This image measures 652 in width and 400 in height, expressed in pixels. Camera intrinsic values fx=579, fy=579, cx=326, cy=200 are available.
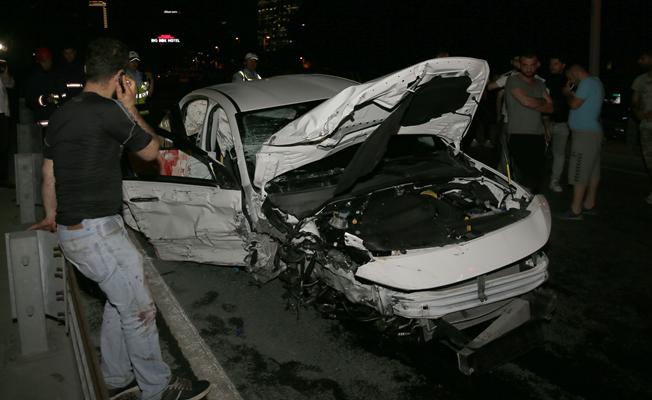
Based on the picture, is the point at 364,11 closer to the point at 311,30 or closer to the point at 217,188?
the point at 311,30

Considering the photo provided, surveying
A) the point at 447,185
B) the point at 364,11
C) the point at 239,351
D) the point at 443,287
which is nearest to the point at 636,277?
the point at 447,185

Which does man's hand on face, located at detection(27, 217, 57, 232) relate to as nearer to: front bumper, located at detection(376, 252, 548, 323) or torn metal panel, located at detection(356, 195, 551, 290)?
torn metal panel, located at detection(356, 195, 551, 290)

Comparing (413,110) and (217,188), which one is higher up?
(413,110)

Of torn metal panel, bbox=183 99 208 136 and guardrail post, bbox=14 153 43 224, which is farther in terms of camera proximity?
guardrail post, bbox=14 153 43 224

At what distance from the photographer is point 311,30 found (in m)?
40.6

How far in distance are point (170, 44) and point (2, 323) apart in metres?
69.0

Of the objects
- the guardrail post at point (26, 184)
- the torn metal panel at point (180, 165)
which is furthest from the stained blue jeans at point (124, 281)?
the guardrail post at point (26, 184)

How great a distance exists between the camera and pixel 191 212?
5.10 meters

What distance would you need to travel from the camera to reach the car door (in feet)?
16.1

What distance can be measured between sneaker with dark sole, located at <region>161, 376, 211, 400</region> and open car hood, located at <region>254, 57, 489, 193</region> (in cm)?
171

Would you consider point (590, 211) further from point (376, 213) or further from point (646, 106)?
point (376, 213)

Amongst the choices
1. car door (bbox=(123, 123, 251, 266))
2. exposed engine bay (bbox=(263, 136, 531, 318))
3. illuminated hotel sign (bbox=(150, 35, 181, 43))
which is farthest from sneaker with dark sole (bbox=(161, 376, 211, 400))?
illuminated hotel sign (bbox=(150, 35, 181, 43))

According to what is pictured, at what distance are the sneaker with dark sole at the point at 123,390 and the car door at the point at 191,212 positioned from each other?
156 cm

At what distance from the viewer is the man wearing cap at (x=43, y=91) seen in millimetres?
8797
